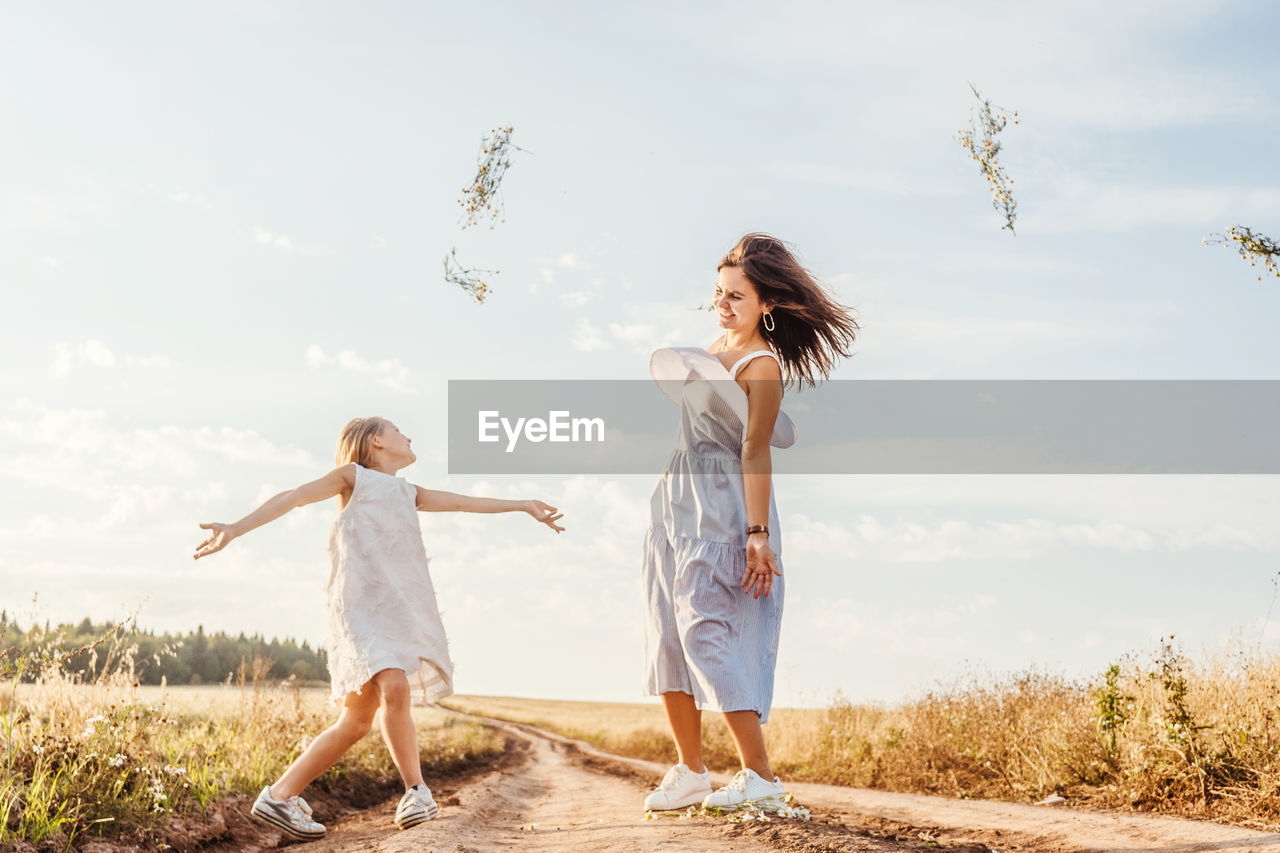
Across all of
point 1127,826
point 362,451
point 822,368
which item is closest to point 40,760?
point 362,451

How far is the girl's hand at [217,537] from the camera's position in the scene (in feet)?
16.2

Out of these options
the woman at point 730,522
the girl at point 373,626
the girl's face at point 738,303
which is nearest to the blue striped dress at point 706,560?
the woman at point 730,522

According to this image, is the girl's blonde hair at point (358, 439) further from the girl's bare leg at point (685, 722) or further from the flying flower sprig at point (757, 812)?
the flying flower sprig at point (757, 812)

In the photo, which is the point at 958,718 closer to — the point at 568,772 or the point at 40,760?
the point at 568,772

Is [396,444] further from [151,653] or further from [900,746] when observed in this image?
[900,746]

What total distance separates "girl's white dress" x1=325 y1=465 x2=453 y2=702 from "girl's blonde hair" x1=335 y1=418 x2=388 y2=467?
22cm

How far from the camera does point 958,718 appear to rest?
11305mm

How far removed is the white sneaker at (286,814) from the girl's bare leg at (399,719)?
2.22 ft

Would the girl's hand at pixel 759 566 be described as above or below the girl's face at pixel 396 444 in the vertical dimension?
below

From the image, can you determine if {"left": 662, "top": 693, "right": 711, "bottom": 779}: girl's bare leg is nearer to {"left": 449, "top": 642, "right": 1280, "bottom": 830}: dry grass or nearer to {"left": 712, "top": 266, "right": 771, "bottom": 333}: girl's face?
{"left": 712, "top": 266, "right": 771, "bottom": 333}: girl's face

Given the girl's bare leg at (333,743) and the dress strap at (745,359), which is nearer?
the dress strap at (745,359)

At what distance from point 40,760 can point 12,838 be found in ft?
2.37

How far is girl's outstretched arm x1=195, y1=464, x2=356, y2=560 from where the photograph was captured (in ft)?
16.3

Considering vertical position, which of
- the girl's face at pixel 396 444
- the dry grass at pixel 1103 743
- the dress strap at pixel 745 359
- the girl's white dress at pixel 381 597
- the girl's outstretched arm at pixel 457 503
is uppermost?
the dress strap at pixel 745 359
